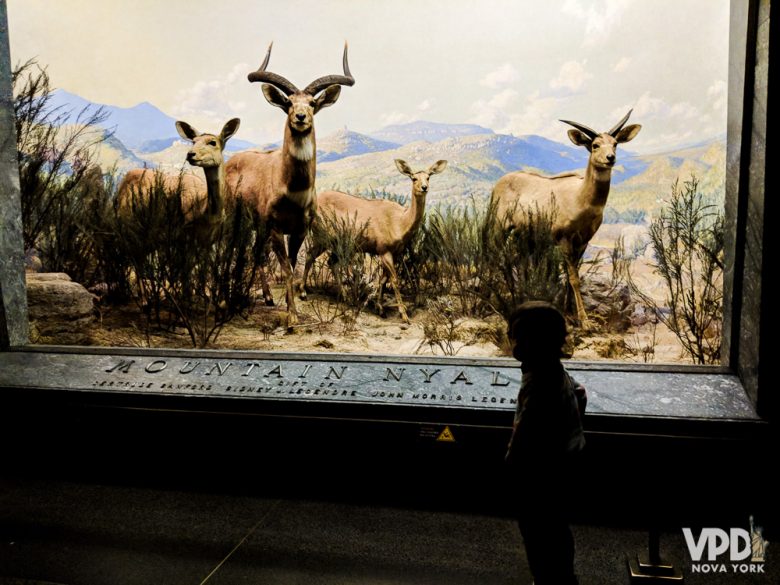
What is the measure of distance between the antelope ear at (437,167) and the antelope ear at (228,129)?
4.71ft

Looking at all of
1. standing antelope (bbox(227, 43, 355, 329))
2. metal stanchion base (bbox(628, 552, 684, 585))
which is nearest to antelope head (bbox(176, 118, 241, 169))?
standing antelope (bbox(227, 43, 355, 329))

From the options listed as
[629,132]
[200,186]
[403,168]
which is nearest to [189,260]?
[200,186]

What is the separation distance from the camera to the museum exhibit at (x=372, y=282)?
332 centimetres

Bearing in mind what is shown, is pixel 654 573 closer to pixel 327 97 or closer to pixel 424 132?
pixel 424 132

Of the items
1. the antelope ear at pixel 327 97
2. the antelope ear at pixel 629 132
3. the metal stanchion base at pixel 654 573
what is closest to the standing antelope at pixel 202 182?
the antelope ear at pixel 327 97

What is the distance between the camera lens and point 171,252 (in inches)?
187

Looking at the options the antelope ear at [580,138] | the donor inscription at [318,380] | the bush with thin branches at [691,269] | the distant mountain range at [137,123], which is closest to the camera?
the donor inscription at [318,380]

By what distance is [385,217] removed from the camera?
14.8 feet

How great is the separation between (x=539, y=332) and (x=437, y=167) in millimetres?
2571

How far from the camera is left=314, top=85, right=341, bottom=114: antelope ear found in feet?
14.7

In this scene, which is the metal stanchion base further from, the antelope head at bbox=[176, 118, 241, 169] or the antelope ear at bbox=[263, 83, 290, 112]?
the antelope head at bbox=[176, 118, 241, 169]

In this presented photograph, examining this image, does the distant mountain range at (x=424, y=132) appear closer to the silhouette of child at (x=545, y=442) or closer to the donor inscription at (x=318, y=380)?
the donor inscription at (x=318, y=380)

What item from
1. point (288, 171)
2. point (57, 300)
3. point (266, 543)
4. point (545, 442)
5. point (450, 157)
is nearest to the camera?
point (545, 442)

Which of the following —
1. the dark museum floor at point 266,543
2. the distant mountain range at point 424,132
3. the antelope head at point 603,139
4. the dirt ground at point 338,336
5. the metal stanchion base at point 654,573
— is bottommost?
the dark museum floor at point 266,543
